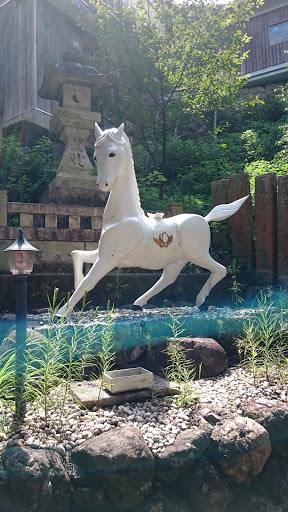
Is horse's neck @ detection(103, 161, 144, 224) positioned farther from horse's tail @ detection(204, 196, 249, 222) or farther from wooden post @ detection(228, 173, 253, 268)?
wooden post @ detection(228, 173, 253, 268)

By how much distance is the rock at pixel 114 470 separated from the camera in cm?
195

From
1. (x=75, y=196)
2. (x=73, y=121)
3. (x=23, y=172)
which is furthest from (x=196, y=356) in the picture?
(x=23, y=172)

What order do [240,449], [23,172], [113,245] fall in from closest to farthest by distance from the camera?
[240,449]
[113,245]
[23,172]

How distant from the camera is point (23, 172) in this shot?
7246 millimetres

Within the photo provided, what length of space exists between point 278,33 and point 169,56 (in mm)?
7003

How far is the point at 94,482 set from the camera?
1965 millimetres

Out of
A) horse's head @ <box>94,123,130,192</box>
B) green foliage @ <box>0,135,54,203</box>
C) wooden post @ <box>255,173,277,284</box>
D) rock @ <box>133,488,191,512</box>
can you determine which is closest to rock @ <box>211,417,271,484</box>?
rock @ <box>133,488,191,512</box>

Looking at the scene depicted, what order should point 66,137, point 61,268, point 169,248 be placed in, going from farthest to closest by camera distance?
point 66,137, point 61,268, point 169,248

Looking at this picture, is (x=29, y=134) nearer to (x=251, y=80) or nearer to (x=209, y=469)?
(x=251, y=80)

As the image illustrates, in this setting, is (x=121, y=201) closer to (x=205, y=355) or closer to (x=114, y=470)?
(x=205, y=355)

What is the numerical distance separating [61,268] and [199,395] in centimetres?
268

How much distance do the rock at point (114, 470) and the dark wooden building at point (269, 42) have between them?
14582 millimetres

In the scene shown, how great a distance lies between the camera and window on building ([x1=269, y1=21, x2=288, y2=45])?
45.1 feet

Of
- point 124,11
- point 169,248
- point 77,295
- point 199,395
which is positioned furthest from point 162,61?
point 199,395
